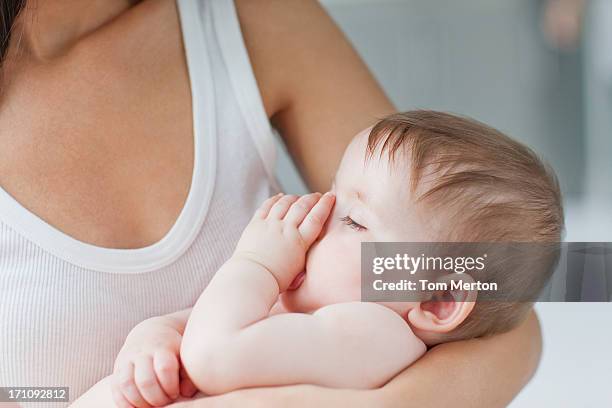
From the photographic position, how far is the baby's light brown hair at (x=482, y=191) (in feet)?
1.47

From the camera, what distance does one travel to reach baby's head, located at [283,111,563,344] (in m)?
0.45

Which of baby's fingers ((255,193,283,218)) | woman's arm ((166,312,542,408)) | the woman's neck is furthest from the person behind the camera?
the woman's neck

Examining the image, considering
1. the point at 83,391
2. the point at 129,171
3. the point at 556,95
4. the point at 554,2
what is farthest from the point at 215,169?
the point at 556,95

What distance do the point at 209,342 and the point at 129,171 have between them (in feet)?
0.71

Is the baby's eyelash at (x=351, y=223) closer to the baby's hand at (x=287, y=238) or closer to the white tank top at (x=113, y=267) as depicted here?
the baby's hand at (x=287, y=238)

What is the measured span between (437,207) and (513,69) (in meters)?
0.89

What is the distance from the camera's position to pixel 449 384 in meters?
0.46

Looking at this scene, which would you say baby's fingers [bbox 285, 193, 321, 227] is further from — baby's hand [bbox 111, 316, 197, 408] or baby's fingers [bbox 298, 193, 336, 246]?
baby's hand [bbox 111, 316, 197, 408]

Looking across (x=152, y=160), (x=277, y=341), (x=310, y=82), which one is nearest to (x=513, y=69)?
(x=310, y=82)

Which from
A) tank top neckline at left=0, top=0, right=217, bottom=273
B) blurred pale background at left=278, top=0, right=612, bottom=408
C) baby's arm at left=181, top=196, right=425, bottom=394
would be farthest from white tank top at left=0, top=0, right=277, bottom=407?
blurred pale background at left=278, top=0, right=612, bottom=408

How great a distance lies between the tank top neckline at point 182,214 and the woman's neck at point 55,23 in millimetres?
79

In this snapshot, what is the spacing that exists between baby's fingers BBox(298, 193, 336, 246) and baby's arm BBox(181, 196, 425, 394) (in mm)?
28

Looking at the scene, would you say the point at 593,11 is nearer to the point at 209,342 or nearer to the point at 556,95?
the point at 556,95

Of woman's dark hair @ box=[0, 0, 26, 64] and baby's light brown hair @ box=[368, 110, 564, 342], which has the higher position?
woman's dark hair @ box=[0, 0, 26, 64]
